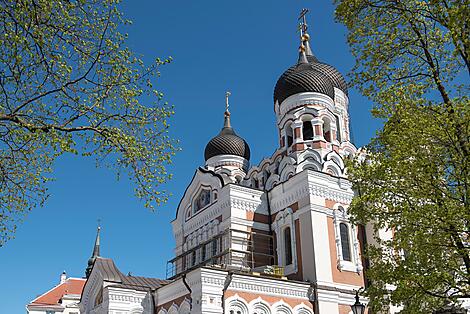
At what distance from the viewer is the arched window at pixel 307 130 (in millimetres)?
25078

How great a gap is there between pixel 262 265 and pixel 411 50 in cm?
1254

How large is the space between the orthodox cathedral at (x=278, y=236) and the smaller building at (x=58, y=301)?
21979mm

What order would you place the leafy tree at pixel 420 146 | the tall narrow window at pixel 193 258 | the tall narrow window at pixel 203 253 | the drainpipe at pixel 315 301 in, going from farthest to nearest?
the tall narrow window at pixel 193 258
the tall narrow window at pixel 203 253
the drainpipe at pixel 315 301
the leafy tree at pixel 420 146

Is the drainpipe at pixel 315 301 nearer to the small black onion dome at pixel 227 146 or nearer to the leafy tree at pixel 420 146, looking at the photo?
the leafy tree at pixel 420 146

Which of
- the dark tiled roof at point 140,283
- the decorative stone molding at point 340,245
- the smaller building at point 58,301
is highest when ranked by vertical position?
the smaller building at point 58,301

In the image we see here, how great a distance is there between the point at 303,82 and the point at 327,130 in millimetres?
2722

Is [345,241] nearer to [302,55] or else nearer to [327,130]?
[327,130]

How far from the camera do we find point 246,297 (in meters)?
17.1

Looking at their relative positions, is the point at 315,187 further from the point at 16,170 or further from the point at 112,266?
the point at 16,170

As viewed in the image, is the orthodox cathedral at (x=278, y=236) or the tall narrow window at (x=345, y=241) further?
the tall narrow window at (x=345, y=241)

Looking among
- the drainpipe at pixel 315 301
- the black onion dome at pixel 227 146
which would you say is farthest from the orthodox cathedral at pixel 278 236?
the black onion dome at pixel 227 146

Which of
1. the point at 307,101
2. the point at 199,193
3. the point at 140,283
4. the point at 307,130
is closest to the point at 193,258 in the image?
the point at 199,193

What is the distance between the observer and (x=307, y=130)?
83.1ft

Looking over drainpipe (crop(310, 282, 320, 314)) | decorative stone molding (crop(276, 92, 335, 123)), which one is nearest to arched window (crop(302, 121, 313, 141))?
decorative stone molding (crop(276, 92, 335, 123))
